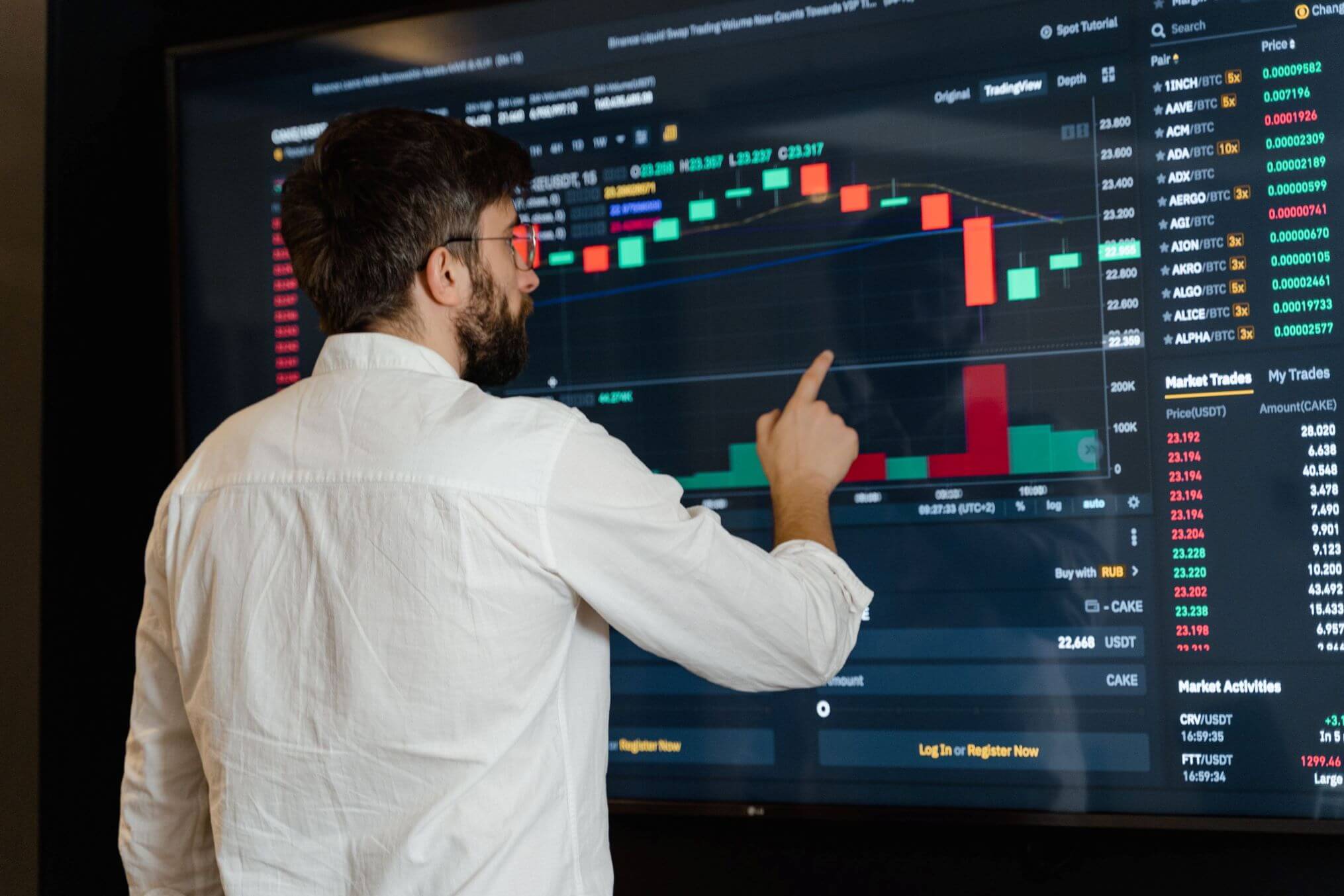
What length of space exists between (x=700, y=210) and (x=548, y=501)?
85 cm

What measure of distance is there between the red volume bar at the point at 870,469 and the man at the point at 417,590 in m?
0.41

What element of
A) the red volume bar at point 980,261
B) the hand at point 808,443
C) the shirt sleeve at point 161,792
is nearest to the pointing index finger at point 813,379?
the hand at point 808,443

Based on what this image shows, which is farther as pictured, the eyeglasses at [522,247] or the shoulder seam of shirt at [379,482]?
the eyeglasses at [522,247]

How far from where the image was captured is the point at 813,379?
173 cm

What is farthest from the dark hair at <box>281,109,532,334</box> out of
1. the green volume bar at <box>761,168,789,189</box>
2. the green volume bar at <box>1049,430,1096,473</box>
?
the green volume bar at <box>1049,430,1096,473</box>

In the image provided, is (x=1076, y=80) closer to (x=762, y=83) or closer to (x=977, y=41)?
(x=977, y=41)

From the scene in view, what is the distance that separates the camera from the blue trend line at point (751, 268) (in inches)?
69.3

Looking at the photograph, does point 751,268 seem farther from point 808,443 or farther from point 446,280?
point 446,280

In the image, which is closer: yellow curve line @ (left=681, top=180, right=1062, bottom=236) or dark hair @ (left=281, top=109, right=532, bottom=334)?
dark hair @ (left=281, top=109, right=532, bottom=334)

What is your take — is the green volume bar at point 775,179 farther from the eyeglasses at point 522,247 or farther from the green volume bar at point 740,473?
the eyeglasses at point 522,247

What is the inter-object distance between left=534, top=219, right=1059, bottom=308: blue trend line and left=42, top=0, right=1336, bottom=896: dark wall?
794 millimetres

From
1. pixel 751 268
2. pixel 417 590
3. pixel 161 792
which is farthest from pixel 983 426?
pixel 161 792

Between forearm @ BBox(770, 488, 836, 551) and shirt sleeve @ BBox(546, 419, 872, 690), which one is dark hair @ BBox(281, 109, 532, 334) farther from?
forearm @ BBox(770, 488, 836, 551)

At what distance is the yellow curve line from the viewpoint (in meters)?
1.72
